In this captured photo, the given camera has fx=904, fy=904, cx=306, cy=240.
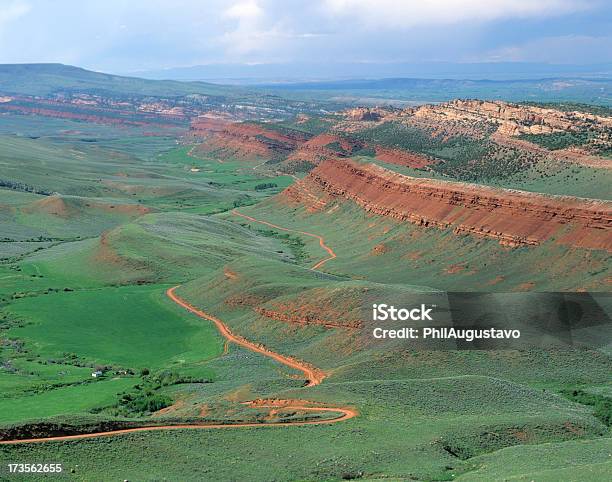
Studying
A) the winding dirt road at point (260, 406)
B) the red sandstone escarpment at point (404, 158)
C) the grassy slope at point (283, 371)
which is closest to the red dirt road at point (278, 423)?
the winding dirt road at point (260, 406)

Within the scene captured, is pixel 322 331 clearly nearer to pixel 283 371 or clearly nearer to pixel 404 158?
pixel 283 371

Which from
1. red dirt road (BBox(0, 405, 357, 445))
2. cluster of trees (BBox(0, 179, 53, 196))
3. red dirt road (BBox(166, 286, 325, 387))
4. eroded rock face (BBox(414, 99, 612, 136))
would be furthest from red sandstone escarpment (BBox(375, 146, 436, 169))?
red dirt road (BBox(0, 405, 357, 445))

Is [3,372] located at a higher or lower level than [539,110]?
lower

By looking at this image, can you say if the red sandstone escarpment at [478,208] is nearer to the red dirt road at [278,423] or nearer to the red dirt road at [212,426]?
the red dirt road at [278,423]

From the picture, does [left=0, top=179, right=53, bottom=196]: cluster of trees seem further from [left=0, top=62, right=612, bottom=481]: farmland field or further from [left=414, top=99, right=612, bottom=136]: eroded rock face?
[left=414, top=99, right=612, bottom=136]: eroded rock face

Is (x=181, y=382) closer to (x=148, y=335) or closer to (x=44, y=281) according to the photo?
(x=148, y=335)

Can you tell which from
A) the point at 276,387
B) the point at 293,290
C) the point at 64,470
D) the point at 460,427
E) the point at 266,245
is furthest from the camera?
the point at 266,245

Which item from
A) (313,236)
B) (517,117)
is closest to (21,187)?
(313,236)

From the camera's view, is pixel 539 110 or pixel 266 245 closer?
pixel 266 245

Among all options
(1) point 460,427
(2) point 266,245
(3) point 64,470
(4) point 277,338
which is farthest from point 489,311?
(2) point 266,245
